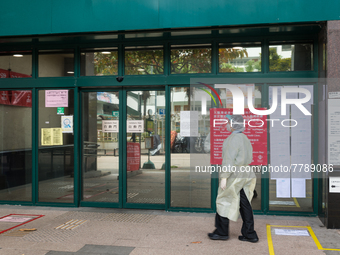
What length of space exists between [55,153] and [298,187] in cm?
510

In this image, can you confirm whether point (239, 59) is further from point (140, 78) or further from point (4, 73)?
point (4, 73)

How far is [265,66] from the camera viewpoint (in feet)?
21.0

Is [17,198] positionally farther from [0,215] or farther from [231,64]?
[231,64]

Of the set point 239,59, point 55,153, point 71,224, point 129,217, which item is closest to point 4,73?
point 55,153

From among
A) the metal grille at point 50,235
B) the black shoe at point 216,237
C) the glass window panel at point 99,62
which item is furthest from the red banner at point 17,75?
the black shoe at point 216,237

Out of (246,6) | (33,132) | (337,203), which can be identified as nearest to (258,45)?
(246,6)

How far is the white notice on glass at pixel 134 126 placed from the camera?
6883mm

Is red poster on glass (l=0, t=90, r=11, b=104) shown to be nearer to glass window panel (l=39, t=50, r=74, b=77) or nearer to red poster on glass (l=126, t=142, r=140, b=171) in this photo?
glass window panel (l=39, t=50, r=74, b=77)

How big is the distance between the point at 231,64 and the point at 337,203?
3.18 metres

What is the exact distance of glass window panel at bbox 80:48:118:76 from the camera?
697cm

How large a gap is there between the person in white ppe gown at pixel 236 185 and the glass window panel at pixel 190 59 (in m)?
2.12

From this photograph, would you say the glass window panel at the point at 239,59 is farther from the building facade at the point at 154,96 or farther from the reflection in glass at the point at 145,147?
the reflection in glass at the point at 145,147

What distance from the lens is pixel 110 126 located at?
22.9 ft

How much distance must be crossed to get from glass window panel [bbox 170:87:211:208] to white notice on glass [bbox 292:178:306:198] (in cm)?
164
